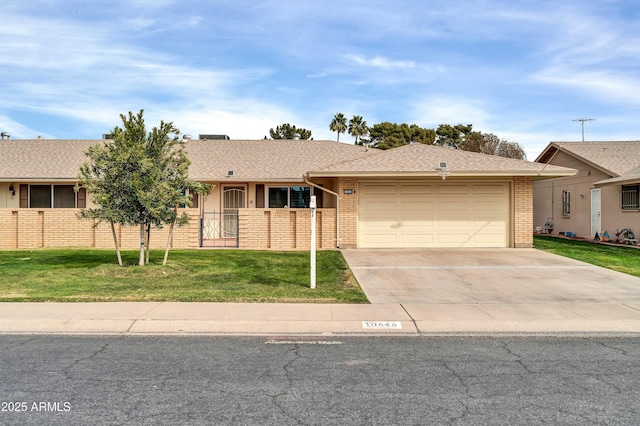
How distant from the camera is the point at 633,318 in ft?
27.0

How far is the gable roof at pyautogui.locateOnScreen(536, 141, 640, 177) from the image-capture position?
22.7 m

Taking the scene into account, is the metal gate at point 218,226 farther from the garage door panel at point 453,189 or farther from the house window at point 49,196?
the garage door panel at point 453,189

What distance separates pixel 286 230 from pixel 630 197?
14380mm

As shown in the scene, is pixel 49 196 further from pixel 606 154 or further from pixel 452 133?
pixel 452 133

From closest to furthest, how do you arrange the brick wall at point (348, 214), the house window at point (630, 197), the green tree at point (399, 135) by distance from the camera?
the brick wall at point (348, 214) → the house window at point (630, 197) → the green tree at point (399, 135)

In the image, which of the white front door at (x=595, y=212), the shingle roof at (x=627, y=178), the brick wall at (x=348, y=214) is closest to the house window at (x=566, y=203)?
the white front door at (x=595, y=212)

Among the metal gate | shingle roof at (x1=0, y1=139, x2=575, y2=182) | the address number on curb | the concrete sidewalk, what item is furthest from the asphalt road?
the metal gate

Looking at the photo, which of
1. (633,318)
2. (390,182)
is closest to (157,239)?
(390,182)

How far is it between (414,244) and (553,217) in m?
12.8

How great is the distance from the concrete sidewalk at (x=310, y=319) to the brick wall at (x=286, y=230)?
937 cm

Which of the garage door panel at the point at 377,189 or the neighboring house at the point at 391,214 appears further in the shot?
the garage door panel at the point at 377,189

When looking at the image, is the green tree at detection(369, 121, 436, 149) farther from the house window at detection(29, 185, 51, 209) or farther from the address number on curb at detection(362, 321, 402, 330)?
the address number on curb at detection(362, 321, 402, 330)

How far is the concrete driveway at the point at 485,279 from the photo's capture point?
9.93 meters

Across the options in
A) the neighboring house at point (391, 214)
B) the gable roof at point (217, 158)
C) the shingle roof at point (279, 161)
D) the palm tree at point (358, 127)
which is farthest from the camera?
the palm tree at point (358, 127)
